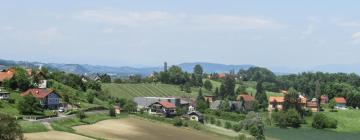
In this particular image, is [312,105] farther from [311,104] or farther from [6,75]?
[6,75]

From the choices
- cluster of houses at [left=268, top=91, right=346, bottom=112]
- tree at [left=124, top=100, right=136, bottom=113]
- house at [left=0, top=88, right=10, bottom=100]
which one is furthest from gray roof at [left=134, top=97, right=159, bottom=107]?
house at [left=0, top=88, right=10, bottom=100]

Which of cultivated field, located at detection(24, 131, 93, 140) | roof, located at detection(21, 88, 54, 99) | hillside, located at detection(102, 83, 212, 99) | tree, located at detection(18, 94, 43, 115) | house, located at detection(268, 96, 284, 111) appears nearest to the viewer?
cultivated field, located at detection(24, 131, 93, 140)

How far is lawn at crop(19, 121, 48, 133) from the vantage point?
69.5m

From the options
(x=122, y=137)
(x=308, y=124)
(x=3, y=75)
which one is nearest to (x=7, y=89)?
(x=3, y=75)

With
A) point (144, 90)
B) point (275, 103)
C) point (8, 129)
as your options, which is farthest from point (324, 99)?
point (8, 129)

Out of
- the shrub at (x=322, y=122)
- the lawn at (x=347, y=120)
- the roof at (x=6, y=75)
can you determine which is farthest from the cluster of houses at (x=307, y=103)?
the roof at (x=6, y=75)

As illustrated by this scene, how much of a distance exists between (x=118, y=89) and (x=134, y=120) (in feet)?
239

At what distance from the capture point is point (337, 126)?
447 feet

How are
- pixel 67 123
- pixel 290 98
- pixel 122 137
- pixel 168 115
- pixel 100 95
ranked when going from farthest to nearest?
1. pixel 290 98
2. pixel 100 95
3. pixel 168 115
4. pixel 67 123
5. pixel 122 137

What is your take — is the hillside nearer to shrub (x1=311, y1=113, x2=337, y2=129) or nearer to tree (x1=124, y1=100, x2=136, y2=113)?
tree (x1=124, y1=100, x2=136, y2=113)

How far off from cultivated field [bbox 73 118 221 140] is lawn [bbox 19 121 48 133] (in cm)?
538

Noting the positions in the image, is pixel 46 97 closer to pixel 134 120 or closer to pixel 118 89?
pixel 134 120

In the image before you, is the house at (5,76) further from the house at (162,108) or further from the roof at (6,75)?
the house at (162,108)

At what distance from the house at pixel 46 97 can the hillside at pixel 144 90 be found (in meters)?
60.8
